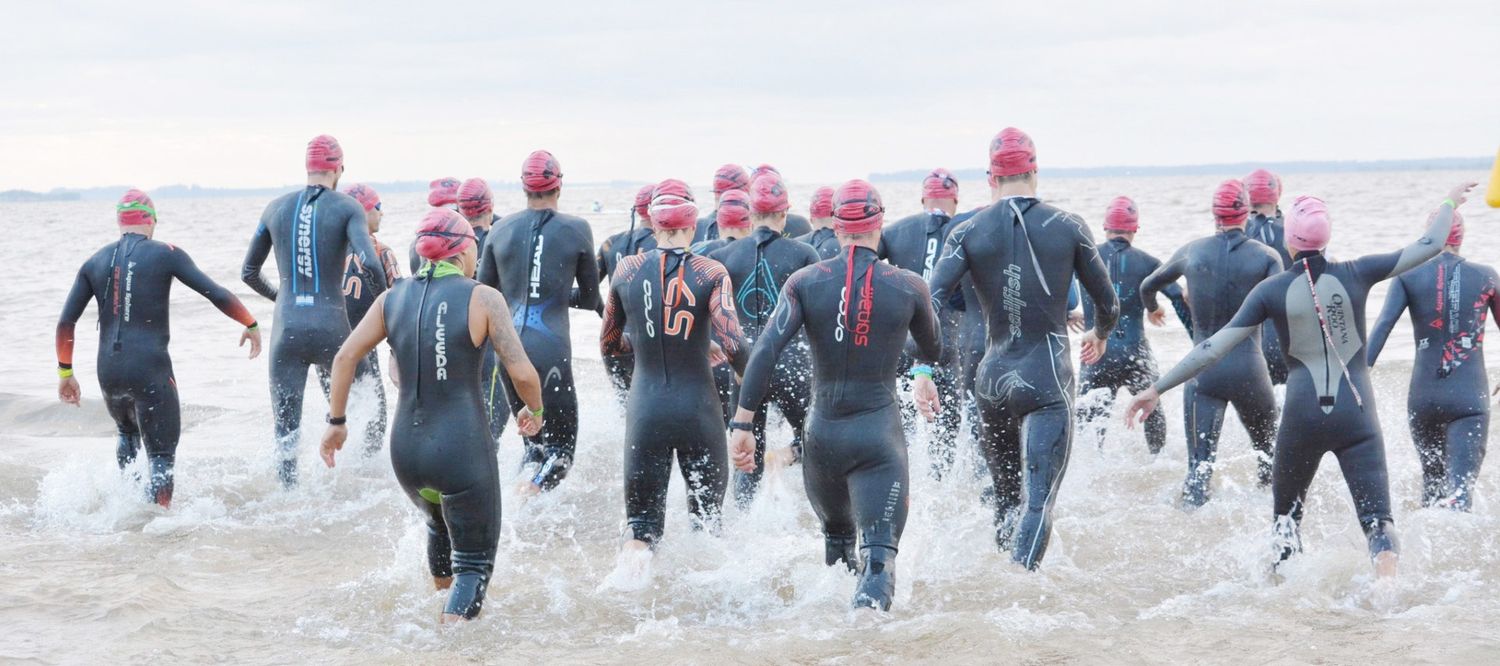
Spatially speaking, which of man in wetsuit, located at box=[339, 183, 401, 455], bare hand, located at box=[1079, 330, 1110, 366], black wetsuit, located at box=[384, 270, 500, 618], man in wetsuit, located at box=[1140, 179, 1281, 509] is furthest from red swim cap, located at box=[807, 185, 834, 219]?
black wetsuit, located at box=[384, 270, 500, 618]

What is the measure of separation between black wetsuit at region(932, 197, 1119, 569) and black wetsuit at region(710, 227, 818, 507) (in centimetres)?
171

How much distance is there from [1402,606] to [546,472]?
4.56 m

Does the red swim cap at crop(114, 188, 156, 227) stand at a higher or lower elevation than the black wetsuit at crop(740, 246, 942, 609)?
higher

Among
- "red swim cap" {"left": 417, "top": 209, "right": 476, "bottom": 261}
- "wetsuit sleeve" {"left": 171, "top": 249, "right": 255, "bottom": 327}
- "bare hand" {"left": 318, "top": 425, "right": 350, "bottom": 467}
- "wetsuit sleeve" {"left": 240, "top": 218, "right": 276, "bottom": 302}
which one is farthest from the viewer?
"wetsuit sleeve" {"left": 240, "top": 218, "right": 276, "bottom": 302}

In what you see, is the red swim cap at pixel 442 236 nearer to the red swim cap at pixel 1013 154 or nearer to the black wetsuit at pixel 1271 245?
the red swim cap at pixel 1013 154

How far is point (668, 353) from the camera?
20.3ft

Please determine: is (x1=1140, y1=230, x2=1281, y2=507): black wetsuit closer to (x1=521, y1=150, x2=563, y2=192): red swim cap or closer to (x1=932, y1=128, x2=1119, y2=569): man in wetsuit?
(x1=932, y1=128, x2=1119, y2=569): man in wetsuit

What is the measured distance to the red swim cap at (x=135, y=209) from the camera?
8.04m

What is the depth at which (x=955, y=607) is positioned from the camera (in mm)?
6020

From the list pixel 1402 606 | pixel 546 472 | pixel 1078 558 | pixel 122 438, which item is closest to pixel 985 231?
pixel 1078 558

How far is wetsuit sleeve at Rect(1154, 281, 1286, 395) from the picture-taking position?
19.2ft

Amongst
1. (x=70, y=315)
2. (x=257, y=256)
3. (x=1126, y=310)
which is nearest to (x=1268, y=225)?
(x=1126, y=310)

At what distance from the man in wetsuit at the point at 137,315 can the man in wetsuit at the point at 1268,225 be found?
6.44 m

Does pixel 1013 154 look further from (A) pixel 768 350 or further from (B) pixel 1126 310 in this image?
(B) pixel 1126 310
